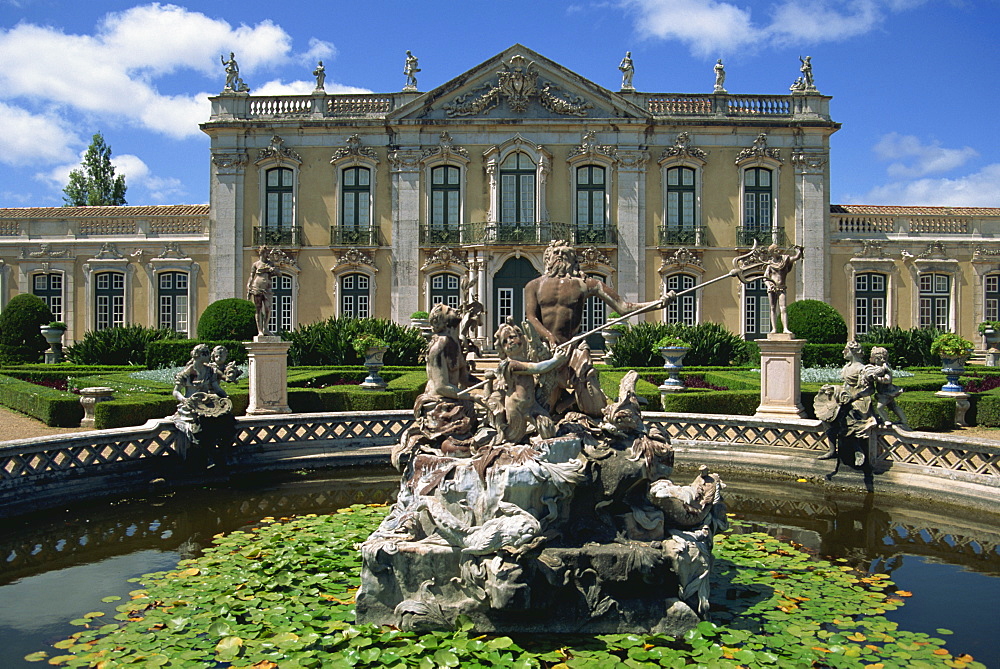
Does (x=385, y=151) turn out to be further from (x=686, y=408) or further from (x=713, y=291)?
(x=686, y=408)

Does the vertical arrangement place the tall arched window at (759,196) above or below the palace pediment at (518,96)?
below

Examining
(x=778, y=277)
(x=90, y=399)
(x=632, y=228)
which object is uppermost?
(x=632, y=228)

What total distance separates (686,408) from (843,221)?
17.5 meters

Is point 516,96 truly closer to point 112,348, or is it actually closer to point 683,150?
point 683,150

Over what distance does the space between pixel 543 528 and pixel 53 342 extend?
21.3 meters

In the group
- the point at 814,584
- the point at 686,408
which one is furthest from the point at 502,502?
the point at 686,408

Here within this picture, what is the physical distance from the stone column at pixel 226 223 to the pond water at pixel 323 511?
18.3 metres

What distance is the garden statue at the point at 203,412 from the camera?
28.3 feet

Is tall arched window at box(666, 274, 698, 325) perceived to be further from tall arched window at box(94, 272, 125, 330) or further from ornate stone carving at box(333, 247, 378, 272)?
tall arched window at box(94, 272, 125, 330)

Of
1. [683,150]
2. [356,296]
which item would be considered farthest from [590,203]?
[356,296]

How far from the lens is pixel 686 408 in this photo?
1182 centimetres

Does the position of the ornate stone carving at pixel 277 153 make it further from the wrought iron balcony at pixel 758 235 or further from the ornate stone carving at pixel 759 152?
the wrought iron balcony at pixel 758 235

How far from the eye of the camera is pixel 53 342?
70.9ft

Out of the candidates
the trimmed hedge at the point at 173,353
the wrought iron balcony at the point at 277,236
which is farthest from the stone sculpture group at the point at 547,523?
the wrought iron balcony at the point at 277,236
